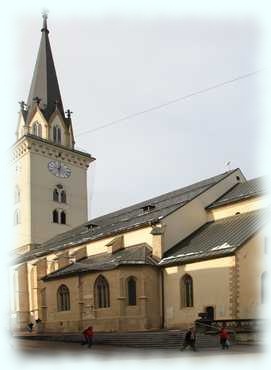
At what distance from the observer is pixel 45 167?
64625 millimetres

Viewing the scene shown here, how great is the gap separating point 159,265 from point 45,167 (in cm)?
3082

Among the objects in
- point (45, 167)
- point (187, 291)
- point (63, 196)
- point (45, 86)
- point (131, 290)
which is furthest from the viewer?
point (45, 86)

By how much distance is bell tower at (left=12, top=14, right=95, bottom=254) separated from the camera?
63.2 m

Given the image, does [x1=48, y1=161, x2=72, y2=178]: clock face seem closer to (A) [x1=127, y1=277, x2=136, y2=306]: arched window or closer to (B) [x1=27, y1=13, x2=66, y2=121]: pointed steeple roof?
(B) [x1=27, y1=13, x2=66, y2=121]: pointed steeple roof

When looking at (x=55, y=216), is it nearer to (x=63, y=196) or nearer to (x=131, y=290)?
(x=63, y=196)

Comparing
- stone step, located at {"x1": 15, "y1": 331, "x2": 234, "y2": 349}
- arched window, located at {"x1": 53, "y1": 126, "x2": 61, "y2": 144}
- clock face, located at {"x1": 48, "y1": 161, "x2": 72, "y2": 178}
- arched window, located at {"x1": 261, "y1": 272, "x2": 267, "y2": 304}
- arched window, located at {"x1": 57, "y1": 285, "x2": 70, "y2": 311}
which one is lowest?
stone step, located at {"x1": 15, "y1": 331, "x2": 234, "y2": 349}

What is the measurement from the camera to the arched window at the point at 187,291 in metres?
35.6

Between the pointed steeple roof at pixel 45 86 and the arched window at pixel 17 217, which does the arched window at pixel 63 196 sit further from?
the pointed steeple roof at pixel 45 86

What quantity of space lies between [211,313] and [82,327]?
422 inches

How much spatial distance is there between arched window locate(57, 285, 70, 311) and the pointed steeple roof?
2975 cm

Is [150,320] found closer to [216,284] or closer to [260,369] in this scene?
[216,284]

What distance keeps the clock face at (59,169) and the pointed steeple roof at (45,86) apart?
243 inches

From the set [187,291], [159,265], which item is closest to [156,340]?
[187,291]

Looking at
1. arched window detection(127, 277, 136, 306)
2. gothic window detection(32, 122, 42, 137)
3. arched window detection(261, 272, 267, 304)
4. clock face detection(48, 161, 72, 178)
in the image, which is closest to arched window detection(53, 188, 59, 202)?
clock face detection(48, 161, 72, 178)
